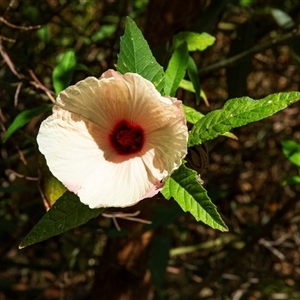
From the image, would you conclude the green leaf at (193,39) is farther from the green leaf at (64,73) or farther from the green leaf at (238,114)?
the green leaf at (238,114)

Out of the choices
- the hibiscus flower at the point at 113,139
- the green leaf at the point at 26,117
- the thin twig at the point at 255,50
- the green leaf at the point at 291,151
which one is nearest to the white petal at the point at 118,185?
the hibiscus flower at the point at 113,139

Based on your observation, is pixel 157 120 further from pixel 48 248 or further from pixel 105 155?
pixel 48 248

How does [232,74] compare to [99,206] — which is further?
[232,74]

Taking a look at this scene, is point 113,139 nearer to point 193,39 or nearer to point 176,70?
point 176,70

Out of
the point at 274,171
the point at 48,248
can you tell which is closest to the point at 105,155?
the point at 48,248

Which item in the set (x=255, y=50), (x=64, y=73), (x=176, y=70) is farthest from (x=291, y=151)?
(x=64, y=73)

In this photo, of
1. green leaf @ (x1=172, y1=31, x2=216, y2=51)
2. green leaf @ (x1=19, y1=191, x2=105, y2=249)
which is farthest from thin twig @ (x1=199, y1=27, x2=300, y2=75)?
green leaf @ (x1=19, y1=191, x2=105, y2=249)

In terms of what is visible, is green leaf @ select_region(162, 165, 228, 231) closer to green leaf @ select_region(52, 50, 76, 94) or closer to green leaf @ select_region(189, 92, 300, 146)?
green leaf @ select_region(189, 92, 300, 146)
